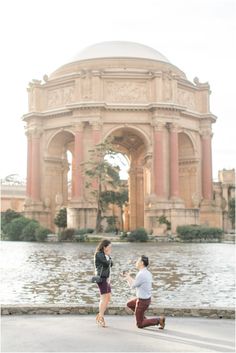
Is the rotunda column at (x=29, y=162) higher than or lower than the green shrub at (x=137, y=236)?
higher

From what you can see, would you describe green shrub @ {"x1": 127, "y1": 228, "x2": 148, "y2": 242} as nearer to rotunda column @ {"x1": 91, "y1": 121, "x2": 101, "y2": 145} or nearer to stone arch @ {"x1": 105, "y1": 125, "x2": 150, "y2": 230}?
rotunda column @ {"x1": 91, "y1": 121, "x2": 101, "y2": 145}

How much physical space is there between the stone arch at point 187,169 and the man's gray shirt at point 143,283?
2136 inches

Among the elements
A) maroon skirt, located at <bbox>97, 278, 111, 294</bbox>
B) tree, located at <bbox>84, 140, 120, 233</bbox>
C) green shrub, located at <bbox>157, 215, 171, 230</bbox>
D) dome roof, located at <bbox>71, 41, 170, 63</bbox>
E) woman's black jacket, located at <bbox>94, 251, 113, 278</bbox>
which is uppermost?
dome roof, located at <bbox>71, 41, 170, 63</bbox>

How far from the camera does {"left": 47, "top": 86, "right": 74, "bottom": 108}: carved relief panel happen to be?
193ft

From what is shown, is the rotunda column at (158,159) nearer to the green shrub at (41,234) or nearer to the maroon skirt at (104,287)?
the green shrub at (41,234)

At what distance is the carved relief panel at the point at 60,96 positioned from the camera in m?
58.8

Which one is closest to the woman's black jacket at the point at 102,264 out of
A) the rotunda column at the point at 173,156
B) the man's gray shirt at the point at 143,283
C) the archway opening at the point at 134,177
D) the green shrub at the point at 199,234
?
the man's gray shirt at the point at 143,283

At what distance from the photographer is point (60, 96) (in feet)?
197

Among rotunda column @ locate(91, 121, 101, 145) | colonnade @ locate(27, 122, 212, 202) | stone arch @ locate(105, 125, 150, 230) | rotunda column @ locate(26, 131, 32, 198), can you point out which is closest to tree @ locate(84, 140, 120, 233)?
rotunda column @ locate(91, 121, 101, 145)

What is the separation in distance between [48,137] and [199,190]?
1780 cm

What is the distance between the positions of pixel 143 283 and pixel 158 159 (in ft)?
160

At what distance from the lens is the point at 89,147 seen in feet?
188

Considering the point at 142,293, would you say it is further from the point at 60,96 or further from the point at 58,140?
the point at 58,140

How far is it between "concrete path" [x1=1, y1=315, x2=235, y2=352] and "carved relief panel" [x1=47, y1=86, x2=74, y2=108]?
5056cm
